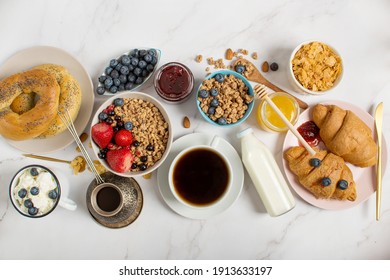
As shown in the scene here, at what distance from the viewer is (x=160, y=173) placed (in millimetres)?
1640

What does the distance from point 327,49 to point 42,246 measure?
150 centimetres

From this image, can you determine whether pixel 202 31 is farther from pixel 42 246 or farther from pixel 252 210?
pixel 42 246

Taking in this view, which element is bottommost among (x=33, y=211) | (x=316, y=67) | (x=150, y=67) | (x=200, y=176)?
(x=33, y=211)

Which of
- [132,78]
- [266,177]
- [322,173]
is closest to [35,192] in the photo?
[132,78]

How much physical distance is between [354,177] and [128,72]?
3.51 feet

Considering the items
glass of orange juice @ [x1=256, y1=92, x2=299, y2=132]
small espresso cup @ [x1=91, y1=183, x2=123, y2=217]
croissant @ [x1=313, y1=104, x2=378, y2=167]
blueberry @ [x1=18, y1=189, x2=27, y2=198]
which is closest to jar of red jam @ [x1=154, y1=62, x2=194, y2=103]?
glass of orange juice @ [x1=256, y1=92, x2=299, y2=132]

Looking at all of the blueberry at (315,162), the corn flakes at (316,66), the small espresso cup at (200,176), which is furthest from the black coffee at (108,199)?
the corn flakes at (316,66)

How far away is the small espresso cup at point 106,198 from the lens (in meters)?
1.51

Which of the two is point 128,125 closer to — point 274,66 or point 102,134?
point 102,134

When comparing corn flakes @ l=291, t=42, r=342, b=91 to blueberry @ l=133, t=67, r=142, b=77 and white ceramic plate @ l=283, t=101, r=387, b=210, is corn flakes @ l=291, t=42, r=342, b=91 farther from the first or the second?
blueberry @ l=133, t=67, r=142, b=77

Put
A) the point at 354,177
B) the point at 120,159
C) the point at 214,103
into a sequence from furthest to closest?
1. the point at 354,177
2. the point at 214,103
3. the point at 120,159

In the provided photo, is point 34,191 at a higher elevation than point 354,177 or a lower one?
lower

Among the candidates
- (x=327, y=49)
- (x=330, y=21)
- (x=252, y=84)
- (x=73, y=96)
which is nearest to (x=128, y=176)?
(x=73, y=96)

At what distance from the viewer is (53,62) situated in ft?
5.39
